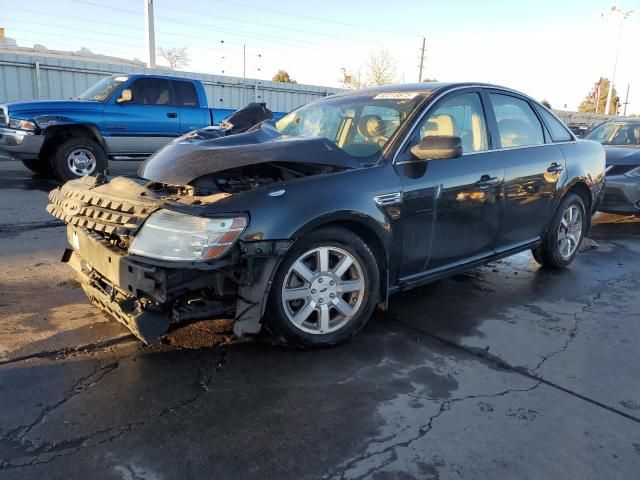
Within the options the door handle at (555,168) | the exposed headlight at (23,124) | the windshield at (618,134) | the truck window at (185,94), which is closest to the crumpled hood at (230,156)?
the door handle at (555,168)

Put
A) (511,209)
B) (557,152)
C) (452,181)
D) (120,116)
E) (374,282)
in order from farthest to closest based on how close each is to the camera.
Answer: (120,116), (557,152), (511,209), (452,181), (374,282)

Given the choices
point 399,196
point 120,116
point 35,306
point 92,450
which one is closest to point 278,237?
point 399,196

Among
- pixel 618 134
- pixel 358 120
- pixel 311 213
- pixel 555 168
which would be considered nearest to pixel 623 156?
pixel 618 134

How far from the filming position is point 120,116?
31.8 feet

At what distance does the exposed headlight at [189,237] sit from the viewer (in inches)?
113

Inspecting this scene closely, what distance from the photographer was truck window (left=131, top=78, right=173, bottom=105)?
9914 mm

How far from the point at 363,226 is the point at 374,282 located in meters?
0.38

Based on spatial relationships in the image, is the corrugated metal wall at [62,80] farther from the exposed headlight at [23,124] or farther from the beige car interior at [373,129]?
the beige car interior at [373,129]

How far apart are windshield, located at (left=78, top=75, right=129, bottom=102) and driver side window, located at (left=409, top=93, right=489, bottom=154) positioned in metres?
7.50

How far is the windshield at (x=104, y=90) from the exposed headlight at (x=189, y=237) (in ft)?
25.3

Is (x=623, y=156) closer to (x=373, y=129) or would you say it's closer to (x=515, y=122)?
(x=515, y=122)

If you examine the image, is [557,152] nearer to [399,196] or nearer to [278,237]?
[399,196]

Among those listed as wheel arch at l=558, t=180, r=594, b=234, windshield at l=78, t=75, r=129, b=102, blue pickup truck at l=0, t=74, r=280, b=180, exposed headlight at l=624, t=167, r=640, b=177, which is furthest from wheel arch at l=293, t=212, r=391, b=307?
windshield at l=78, t=75, r=129, b=102

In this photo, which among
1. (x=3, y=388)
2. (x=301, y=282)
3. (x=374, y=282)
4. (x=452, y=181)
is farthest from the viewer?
(x=452, y=181)
